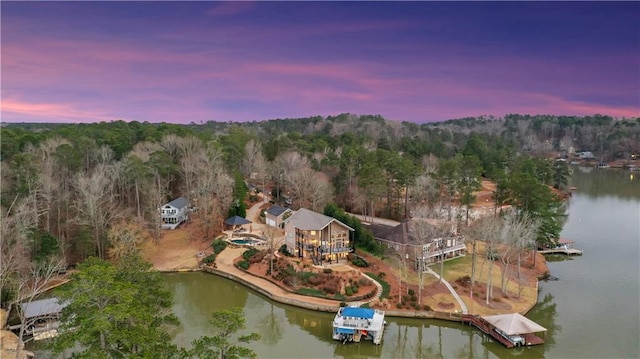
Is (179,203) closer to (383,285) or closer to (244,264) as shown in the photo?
(244,264)

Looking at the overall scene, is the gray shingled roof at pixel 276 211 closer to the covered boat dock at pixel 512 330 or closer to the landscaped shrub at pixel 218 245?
the landscaped shrub at pixel 218 245

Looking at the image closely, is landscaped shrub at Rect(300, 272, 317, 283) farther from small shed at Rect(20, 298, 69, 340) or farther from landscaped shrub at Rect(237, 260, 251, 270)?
small shed at Rect(20, 298, 69, 340)

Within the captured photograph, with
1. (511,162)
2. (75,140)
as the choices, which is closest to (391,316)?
(75,140)

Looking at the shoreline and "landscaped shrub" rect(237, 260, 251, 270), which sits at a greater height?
"landscaped shrub" rect(237, 260, 251, 270)

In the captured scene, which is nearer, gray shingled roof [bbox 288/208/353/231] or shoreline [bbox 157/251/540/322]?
shoreline [bbox 157/251/540/322]

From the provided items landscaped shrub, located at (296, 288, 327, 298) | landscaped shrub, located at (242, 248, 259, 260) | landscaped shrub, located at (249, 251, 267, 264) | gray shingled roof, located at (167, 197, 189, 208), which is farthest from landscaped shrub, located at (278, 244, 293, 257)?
gray shingled roof, located at (167, 197, 189, 208)

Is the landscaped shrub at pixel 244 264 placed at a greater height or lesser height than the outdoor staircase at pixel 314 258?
lesser

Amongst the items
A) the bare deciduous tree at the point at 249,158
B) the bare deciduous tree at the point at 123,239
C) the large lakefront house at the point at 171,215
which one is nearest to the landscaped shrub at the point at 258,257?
the bare deciduous tree at the point at 123,239
